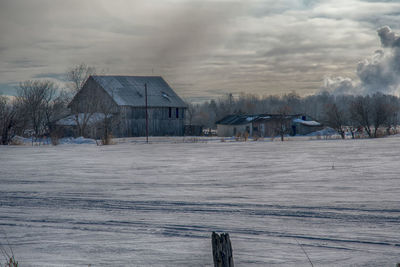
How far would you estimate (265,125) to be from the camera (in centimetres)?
6312

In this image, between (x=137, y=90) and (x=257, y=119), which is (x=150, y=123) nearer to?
(x=137, y=90)

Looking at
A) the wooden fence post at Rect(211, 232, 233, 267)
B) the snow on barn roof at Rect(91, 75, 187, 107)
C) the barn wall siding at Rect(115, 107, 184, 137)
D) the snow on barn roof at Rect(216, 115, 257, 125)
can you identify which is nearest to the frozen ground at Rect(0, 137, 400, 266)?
the wooden fence post at Rect(211, 232, 233, 267)

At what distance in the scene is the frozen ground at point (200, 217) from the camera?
21.1ft

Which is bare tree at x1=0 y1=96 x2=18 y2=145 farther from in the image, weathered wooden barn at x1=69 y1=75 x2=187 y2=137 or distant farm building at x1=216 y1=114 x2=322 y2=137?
distant farm building at x1=216 y1=114 x2=322 y2=137

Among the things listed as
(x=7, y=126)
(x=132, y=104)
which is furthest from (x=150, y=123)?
(x=7, y=126)

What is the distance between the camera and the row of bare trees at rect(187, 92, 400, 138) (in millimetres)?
49250

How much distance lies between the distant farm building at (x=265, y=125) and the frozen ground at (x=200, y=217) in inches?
1850

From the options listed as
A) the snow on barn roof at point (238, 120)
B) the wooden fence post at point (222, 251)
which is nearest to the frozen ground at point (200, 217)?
the wooden fence post at point (222, 251)

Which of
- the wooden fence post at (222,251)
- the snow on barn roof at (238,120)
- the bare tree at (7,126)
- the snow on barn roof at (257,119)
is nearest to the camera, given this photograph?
the wooden fence post at (222,251)

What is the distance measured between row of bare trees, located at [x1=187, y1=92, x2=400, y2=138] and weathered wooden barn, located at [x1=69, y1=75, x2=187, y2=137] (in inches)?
401

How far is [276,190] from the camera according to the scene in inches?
455

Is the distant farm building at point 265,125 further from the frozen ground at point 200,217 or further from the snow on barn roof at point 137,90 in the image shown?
the frozen ground at point 200,217

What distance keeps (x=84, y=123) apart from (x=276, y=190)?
140ft

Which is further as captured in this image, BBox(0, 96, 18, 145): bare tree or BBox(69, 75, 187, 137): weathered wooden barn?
BBox(69, 75, 187, 137): weathered wooden barn
